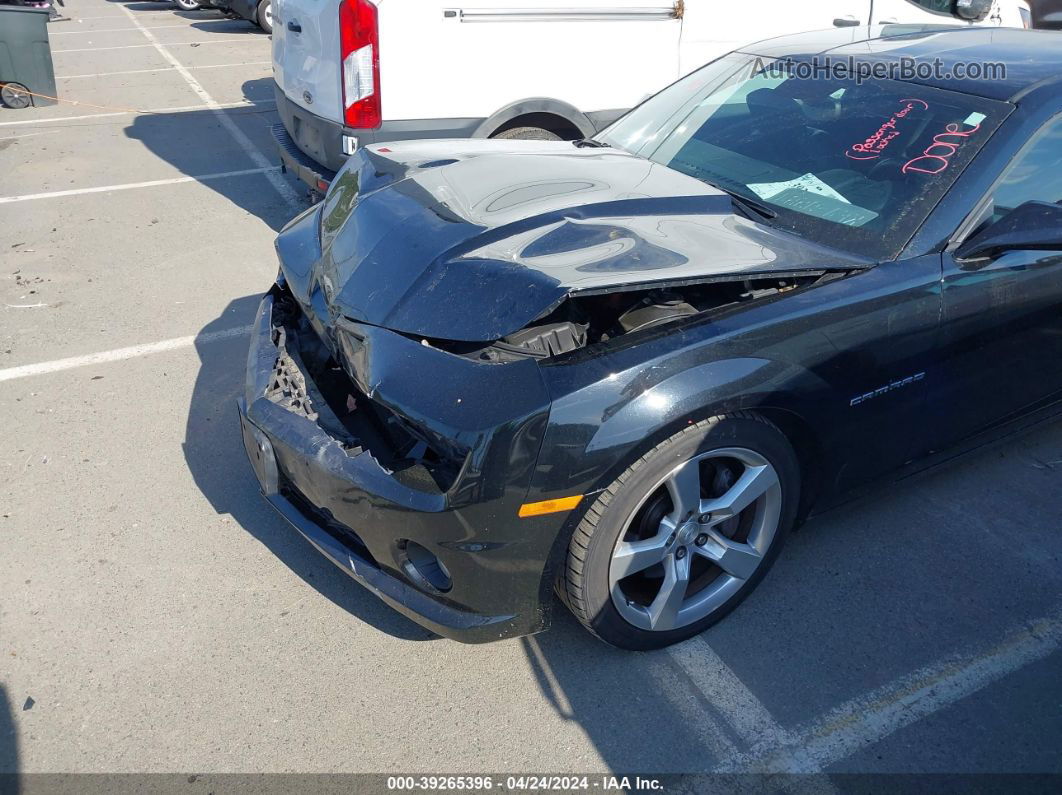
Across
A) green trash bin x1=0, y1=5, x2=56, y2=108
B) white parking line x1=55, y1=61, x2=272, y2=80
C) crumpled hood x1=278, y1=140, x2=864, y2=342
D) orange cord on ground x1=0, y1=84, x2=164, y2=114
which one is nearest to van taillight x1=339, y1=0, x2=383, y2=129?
crumpled hood x1=278, y1=140, x2=864, y2=342

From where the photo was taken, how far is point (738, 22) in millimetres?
6094

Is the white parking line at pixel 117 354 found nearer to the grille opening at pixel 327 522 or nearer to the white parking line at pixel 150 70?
the grille opening at pixel 327 522

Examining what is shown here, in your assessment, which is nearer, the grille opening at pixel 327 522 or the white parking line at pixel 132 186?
the grille opening at pixel 327 522

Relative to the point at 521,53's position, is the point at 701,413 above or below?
below

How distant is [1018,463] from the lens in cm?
379

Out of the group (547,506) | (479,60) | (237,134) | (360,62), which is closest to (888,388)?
(547,506)

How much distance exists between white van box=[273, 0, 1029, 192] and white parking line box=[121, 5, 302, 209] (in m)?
0.85

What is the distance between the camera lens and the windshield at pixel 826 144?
9.77 ft

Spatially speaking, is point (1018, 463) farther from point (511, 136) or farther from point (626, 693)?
point (511, 136)

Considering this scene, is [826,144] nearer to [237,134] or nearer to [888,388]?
[888,388]

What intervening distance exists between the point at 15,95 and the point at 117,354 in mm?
7008

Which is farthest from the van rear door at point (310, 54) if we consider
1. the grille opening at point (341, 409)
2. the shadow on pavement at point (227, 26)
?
the shadow on pavement at point (227, 26)

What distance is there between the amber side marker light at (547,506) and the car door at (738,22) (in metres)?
4.51

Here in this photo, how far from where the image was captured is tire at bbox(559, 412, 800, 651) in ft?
8.11
